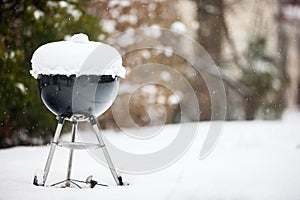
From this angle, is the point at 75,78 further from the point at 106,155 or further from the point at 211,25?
the point at 211,25

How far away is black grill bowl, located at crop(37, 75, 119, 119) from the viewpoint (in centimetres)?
351

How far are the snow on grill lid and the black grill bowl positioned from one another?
1.7 inches

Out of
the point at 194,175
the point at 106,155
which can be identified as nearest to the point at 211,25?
the point at 194,175

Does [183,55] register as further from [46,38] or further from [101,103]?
[101,103]

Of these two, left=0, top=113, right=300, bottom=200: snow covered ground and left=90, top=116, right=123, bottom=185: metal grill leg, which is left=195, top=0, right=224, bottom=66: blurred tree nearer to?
left=0, top=113, right=300, bottom=200: snow covered ground

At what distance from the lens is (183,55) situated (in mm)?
9461


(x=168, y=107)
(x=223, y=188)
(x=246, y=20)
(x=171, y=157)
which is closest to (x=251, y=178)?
(x=223, y=188)

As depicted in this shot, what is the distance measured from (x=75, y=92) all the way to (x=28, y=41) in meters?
3.49

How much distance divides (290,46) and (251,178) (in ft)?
28.1

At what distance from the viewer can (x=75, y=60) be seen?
3500 mm

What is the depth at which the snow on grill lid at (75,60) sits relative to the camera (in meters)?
3.49

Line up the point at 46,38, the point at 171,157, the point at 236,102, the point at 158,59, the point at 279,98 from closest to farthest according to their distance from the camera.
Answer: the point at 171,157, the point at 46,38, the point at 158,59, the point at 236,102, the point at 279,98

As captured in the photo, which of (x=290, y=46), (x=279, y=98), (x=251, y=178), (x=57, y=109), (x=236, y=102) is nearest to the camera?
(x=57, y=109)

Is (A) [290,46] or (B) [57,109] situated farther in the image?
(A) [290,46]
